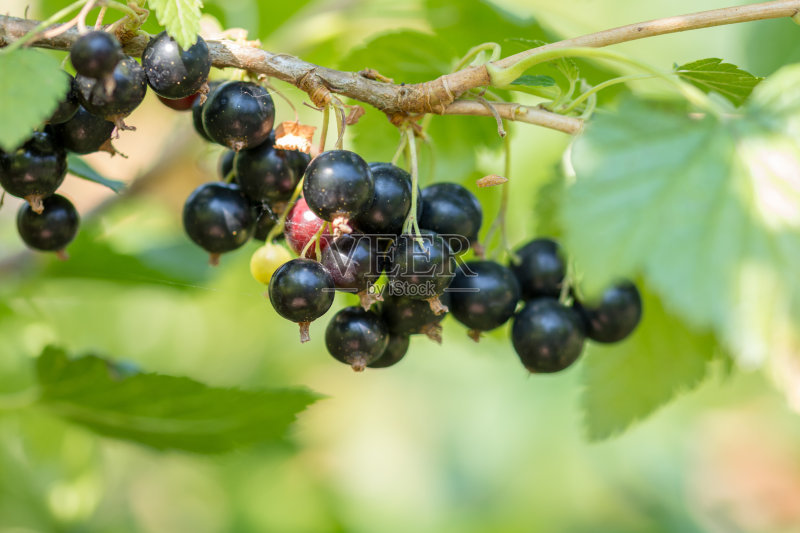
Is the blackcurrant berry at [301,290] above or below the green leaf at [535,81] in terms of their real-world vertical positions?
below

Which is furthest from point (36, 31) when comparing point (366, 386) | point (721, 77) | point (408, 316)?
point (366, 386)

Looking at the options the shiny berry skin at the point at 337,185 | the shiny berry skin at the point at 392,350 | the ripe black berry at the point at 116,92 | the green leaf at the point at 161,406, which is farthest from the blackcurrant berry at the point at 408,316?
the ripe black berry at the point at 116,92

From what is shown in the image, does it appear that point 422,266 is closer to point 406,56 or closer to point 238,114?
point 238,114

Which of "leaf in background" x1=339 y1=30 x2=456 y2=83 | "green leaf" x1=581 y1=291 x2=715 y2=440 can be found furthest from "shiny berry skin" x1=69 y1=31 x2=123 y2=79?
"green leaf" x1=581 y1=291 x2=715 y2=440

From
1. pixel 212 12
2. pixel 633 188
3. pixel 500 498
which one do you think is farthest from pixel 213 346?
pixel 633 188

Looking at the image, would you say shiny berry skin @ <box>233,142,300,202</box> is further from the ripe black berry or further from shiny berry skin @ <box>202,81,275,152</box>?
the ripe black berry

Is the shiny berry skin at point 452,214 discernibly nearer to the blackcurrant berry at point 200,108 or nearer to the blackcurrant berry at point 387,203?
the blackcurrant berry at point 387,203

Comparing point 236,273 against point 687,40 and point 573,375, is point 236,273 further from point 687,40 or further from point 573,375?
point 687,40
